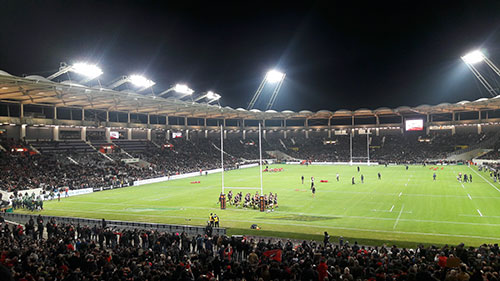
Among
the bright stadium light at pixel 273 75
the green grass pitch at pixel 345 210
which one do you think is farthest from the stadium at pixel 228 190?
the bright stadium light at pixel 273 75

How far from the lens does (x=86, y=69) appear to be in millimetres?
50969

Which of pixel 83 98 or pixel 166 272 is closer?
pixel 166 272

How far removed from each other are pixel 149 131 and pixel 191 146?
11.0 metres

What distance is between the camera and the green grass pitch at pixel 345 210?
22125mm

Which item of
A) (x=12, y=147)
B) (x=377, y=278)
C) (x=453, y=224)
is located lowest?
(x=453, y=224)

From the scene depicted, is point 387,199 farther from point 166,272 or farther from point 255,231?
point 166,272

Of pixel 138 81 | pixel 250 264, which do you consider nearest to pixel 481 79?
pixel 138 81

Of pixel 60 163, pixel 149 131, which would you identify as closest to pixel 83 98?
pixel 60 163

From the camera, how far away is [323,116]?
10456 centimetres

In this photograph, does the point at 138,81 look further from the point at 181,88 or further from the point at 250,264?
the point at 250,264

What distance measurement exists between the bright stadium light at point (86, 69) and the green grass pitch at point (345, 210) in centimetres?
1911

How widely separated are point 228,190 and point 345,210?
54.1ft

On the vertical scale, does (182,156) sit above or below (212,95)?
below

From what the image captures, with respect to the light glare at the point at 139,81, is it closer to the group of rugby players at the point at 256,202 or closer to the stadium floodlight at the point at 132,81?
the stadium floodlight at the point at 132,81
